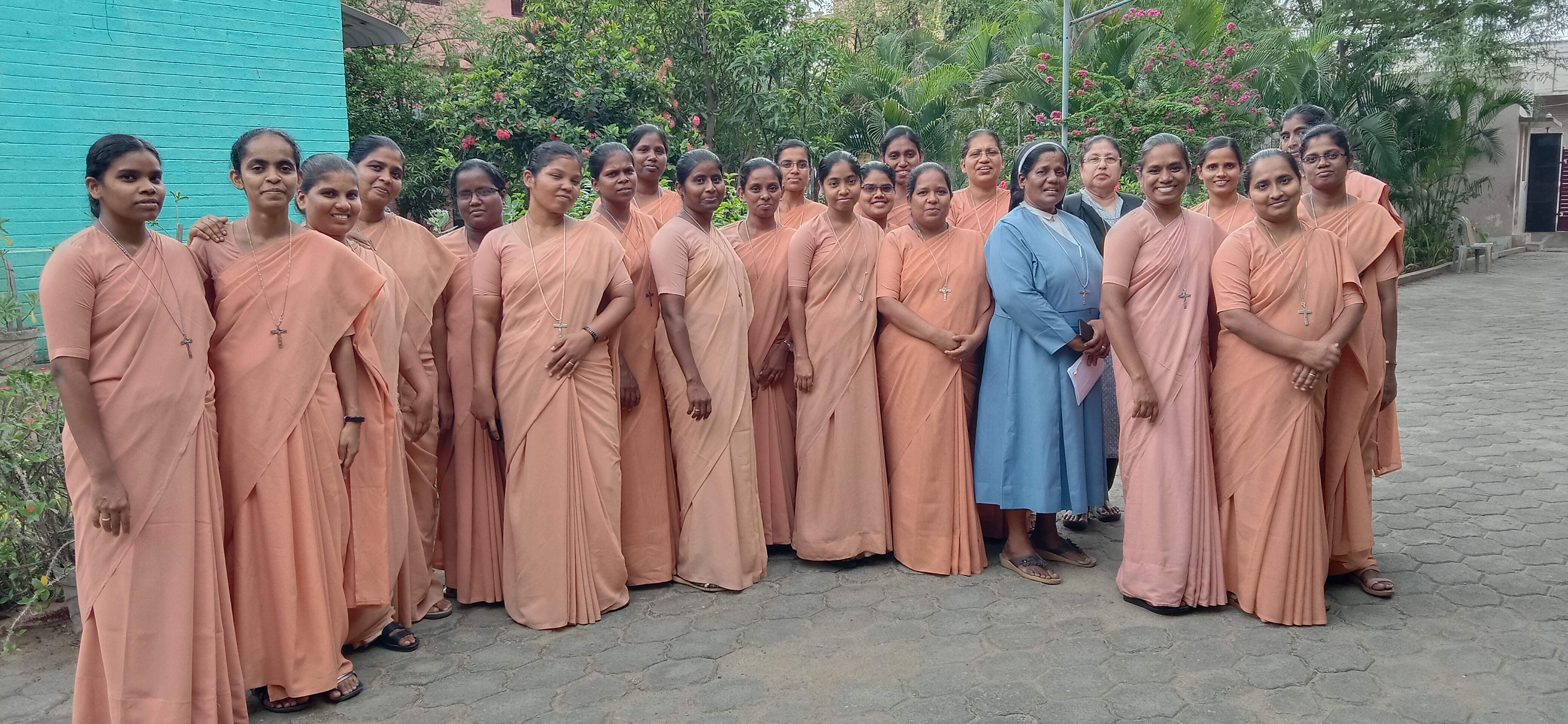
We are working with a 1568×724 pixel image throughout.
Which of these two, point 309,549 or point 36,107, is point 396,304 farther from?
point 36,107

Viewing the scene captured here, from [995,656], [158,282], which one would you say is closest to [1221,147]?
[995,656]

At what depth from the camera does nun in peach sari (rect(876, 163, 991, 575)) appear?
15.5 feet

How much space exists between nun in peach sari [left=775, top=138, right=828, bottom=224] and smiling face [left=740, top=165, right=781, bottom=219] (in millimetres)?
130

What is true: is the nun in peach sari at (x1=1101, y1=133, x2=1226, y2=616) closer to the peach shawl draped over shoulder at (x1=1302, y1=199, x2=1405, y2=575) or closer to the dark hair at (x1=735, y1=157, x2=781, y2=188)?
the peach shawl draped over shoulder at (x1=1302, y1=199, x2=1405, y2=575)

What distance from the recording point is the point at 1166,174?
421 centimetres

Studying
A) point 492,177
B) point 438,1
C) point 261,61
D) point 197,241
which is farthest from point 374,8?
point 197,241

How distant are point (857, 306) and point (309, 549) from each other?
2474 mm

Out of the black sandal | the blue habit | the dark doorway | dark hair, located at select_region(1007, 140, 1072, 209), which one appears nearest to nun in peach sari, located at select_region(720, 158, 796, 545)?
the blue habit

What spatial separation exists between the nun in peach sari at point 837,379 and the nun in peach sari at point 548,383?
92cm

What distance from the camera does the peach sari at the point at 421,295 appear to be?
428cm

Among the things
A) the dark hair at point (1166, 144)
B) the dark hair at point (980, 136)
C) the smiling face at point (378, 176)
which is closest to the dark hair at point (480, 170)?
the smiling face at point (378, 176)

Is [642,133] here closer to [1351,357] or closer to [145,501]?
[145,501]

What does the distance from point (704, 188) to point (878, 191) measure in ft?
3.21

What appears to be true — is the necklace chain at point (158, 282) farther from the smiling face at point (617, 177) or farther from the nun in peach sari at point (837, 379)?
the nun in peach sari at point (837, 379)
